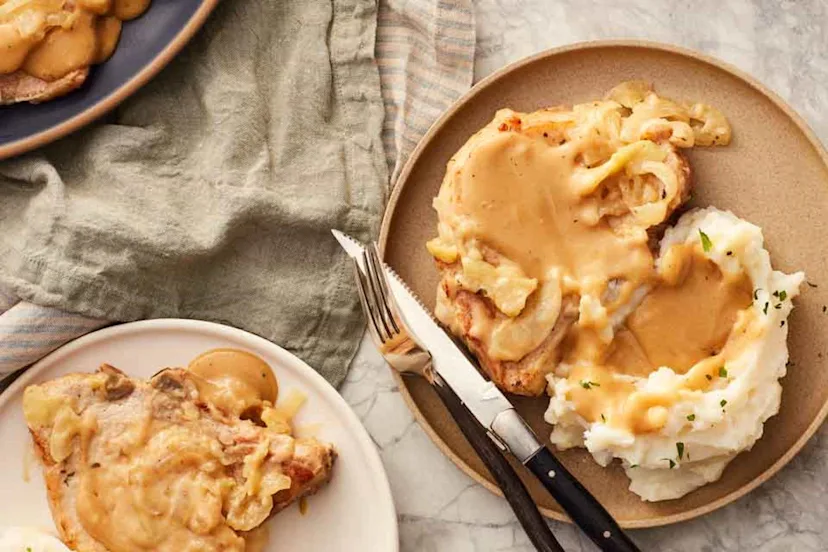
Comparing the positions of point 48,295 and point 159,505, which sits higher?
point 48,295

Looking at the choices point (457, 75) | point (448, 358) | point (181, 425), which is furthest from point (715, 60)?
point (181, 425)

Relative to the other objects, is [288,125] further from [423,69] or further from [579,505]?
[579,505]

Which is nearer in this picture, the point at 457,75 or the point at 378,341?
the point at 378,341

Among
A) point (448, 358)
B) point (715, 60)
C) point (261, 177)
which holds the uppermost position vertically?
point (715, 60)

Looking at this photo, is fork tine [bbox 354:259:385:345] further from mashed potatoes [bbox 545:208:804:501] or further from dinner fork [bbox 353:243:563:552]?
mashed potatoes [bbox 545:208:804:501]

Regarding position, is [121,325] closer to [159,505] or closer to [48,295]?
[48,295]

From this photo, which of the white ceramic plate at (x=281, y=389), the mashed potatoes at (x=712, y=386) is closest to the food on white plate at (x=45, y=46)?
the white ceramic plate at (x=281, y=389)
